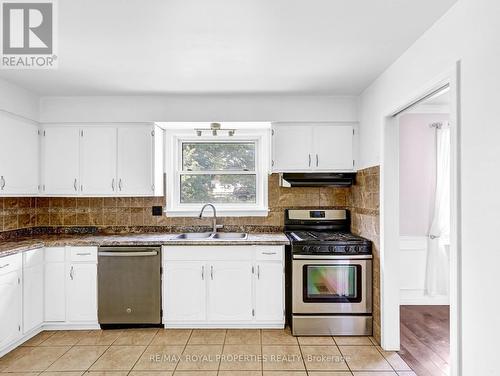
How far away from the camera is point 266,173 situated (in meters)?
4.08

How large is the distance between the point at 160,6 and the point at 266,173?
2.45m

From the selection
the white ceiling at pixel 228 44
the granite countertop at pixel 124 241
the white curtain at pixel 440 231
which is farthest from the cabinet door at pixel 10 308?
the white curtain at pixel 440 231

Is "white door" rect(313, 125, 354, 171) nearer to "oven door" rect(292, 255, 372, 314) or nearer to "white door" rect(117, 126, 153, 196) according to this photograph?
"oven door" rect(292, 255, 372, 314)

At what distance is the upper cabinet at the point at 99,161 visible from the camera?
3693mm

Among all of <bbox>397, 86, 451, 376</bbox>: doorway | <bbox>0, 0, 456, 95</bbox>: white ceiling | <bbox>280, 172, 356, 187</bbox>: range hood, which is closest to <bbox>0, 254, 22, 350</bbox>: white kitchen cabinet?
<bbox>0, 0, 456, 95</bbox>: white ceiling

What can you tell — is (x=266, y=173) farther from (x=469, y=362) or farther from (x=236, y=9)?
(x=469, y=362)

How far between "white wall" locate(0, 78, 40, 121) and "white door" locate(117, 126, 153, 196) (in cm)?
92

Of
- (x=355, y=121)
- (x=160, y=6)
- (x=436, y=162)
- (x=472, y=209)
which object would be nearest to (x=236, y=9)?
(x=160, y=6)

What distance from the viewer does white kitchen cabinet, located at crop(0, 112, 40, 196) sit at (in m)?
3.19

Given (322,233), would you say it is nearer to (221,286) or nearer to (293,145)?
(293,145)

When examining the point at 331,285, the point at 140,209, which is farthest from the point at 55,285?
the point at 331,285

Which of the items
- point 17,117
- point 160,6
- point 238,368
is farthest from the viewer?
point 17,117

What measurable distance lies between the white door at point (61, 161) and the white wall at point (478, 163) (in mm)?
3545

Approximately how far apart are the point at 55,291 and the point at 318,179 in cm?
300
